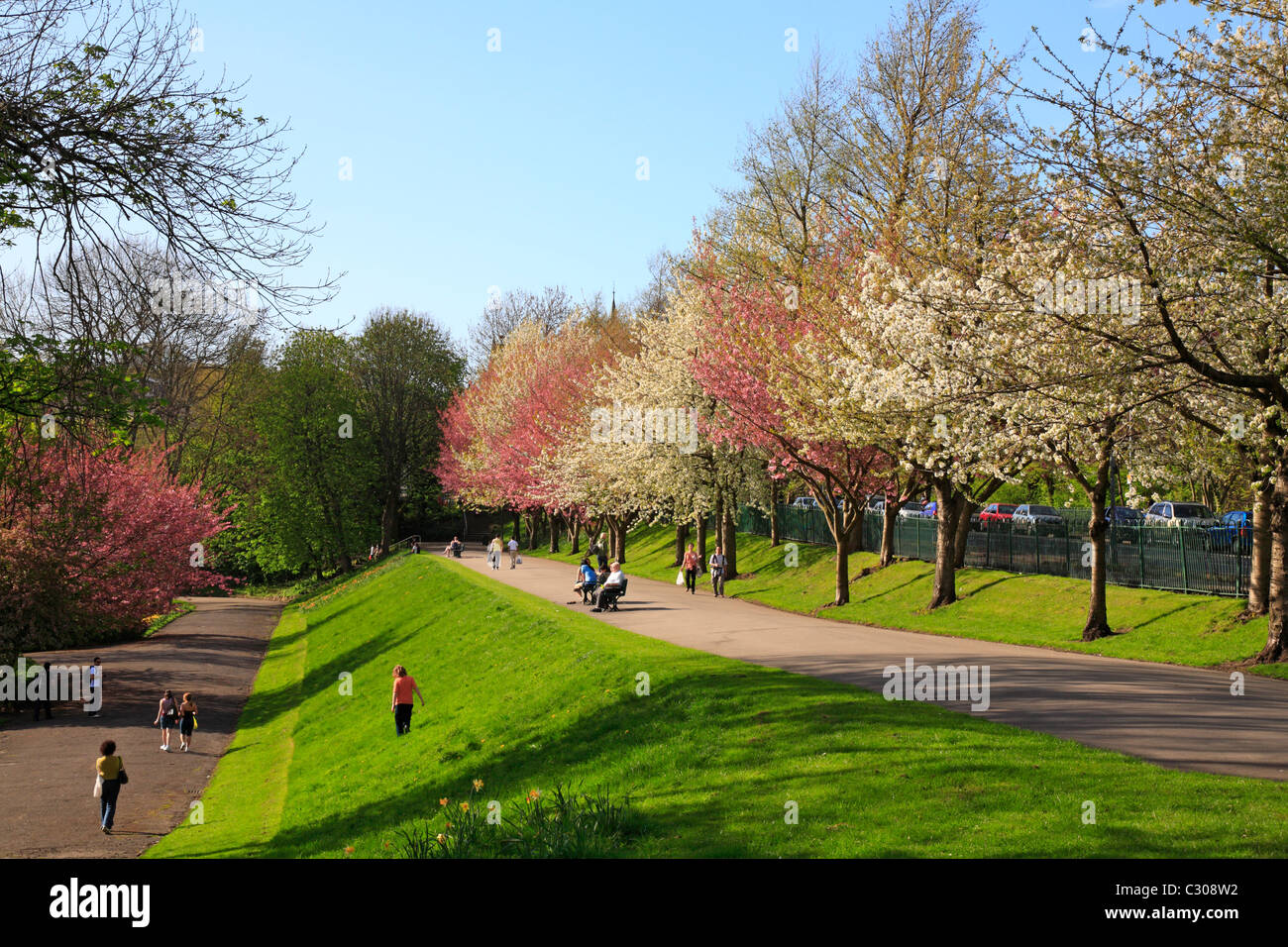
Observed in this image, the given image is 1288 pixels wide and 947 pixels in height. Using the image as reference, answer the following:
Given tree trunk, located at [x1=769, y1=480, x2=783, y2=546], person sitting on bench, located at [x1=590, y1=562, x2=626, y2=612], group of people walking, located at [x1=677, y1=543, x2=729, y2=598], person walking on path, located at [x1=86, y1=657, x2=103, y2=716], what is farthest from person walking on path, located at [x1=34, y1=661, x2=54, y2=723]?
tree trunk, located at [x1=769, y1=480, x2=783, y2=546]

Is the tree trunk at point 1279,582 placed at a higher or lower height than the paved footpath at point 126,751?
higher

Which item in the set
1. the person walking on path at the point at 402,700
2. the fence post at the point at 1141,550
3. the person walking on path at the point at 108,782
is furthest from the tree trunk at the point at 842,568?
the person walking on path at the point at 108,782

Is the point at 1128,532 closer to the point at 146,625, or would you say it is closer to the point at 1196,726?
the point at 1196,726

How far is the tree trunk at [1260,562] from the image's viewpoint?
2120 cm

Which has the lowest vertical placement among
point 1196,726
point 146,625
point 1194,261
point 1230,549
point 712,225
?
point 146,625

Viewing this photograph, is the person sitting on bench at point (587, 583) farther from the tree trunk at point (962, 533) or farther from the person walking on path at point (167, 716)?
the person walking on path at point (167, 716)

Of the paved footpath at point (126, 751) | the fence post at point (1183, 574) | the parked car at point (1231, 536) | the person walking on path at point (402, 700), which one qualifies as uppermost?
the parked car at point (1231, 536)

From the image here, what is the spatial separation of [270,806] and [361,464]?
169ft

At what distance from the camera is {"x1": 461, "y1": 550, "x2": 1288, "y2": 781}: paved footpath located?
1155 centimetres

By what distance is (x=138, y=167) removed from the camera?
12.3 metres

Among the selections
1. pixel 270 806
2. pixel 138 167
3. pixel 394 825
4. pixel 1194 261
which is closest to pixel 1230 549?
pixel 1194 261

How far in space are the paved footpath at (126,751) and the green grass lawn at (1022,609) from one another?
17593 mm

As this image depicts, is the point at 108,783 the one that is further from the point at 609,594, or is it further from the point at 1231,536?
the point at 1231,536

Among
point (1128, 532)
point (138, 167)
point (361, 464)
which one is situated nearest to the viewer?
point (138, 167)
